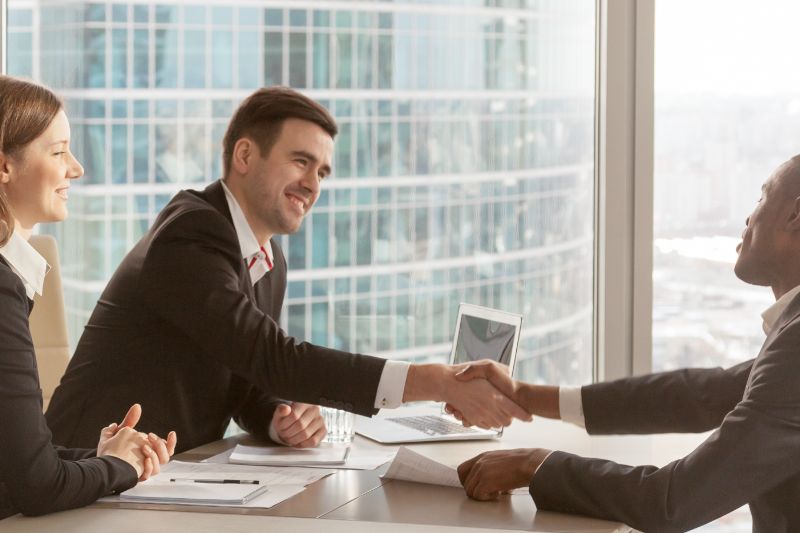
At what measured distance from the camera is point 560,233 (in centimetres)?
333

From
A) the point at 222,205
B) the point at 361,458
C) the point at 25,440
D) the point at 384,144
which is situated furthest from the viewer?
the point at 384,144

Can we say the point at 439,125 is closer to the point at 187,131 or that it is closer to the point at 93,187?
the point at 187,131

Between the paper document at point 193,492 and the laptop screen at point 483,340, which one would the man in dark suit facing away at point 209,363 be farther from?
the paper document at point 193,492

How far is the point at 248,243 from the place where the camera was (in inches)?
99.0

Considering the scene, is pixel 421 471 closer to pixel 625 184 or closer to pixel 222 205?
pixel 222 205

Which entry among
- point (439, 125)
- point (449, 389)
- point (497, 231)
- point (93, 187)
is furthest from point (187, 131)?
point (449, 389)

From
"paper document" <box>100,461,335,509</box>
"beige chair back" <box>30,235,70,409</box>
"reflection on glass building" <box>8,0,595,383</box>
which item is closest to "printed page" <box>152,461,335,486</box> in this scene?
"paper document" <box>100,461,335,509</box>

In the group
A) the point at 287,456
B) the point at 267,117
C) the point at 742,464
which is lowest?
the point at 287,456

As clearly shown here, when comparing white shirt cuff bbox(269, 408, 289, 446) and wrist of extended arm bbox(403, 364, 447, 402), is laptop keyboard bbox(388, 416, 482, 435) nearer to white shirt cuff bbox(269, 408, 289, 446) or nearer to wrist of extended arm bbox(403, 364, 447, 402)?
wrist of extended arm bbox(403, 364, 447, 402)

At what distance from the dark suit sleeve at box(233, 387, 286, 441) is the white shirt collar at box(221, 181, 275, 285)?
295 millimetres

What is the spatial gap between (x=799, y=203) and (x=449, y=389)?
0.81m

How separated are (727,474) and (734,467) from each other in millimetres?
15

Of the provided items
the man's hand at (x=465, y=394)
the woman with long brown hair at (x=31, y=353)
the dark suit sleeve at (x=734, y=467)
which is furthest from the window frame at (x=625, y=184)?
the woman with long brown hair at (x=31, y=353)

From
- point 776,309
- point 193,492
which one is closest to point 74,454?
point 193,492
